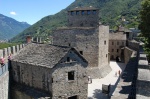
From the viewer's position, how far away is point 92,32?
100 feet

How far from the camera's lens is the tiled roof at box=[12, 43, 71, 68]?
60.3 ft

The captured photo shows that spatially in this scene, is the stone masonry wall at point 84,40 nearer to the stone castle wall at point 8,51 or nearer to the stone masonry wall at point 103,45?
the stone masonry wall at point 103,45

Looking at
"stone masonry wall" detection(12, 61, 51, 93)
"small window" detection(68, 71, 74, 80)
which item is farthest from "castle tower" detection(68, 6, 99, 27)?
"small window" detection(68, 71, 74, 80)

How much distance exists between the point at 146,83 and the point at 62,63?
347 inches

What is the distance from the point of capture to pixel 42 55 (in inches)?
779

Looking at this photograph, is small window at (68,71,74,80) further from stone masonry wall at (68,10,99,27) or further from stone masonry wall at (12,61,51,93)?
stone masonry wall at (68,10,99,27)

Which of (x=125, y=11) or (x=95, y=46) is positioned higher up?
(x=125, y=11)

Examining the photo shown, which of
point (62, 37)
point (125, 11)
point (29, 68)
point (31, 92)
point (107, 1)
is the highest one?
point (107, 1)

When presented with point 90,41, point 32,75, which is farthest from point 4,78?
point 90,41

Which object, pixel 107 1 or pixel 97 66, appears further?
pixel 107 1

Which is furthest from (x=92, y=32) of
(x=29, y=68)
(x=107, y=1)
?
(x=107, y=1)

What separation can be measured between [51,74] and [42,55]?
283 cm

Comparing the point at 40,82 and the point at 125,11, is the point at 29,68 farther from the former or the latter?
the point at 125,11

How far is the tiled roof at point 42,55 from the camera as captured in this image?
18.4 metres
